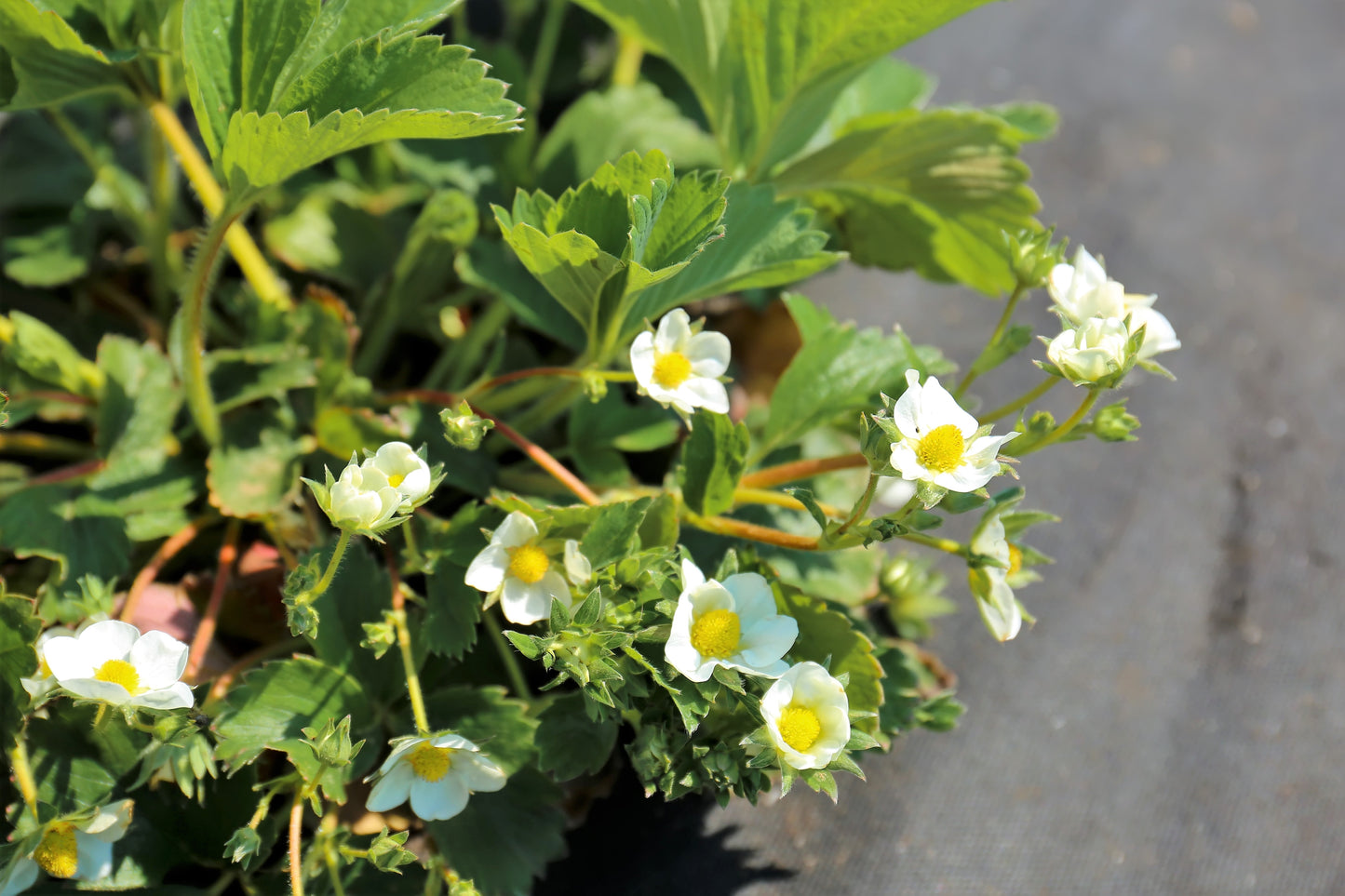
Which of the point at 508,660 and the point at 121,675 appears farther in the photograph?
the point at 508,660

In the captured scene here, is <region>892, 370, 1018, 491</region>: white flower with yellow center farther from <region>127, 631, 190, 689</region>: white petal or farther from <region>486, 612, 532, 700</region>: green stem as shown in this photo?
<region>127, 631, 190, 689</region>: white petal

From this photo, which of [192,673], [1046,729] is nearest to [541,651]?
[192,673]

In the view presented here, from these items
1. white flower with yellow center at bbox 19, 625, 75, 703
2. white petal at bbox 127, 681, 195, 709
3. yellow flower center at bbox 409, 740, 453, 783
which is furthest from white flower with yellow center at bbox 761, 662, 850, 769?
white flower with yellow center at bbox 19, 625, 75, 703

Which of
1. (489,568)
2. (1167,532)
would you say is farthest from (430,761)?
(1167,532)

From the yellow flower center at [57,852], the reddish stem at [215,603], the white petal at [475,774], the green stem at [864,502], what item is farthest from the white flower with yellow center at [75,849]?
the green stem at [864,502]

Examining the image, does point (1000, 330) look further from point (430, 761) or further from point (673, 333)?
point (430, 761)

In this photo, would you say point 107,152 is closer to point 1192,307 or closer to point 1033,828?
point 1033,828
